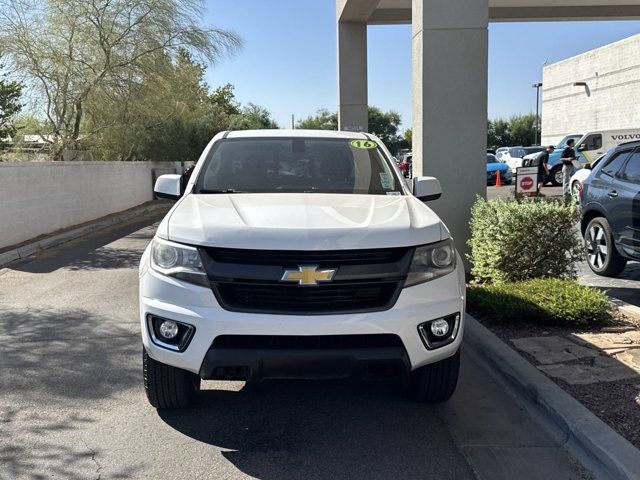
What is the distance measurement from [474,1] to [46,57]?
12.3m

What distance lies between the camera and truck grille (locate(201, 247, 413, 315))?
336 centimetres

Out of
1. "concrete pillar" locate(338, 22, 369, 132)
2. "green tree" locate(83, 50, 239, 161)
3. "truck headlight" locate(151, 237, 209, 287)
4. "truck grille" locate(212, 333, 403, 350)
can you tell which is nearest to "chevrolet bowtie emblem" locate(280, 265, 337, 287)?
"truck grille" locate(212, 333, 403, 350)

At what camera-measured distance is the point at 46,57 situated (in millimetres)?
15562

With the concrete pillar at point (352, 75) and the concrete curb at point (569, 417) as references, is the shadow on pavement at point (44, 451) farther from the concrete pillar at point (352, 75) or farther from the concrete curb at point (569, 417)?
the concrete pillar at point (352, 75)

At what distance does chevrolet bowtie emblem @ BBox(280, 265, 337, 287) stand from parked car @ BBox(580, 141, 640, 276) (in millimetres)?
4917

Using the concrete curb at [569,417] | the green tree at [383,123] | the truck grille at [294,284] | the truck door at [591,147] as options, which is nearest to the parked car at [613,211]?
the concrete curb at [569,417]

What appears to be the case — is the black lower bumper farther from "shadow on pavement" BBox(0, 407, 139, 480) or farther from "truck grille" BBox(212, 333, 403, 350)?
"shadow on pavement" BBox(0, 407, 139, 480)

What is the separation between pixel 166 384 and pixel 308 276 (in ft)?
4.01

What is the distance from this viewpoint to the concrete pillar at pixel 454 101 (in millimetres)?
7434

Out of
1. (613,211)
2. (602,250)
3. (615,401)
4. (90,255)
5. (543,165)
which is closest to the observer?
(615,401)

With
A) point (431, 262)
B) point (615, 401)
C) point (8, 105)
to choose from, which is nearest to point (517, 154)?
point (8, 105)

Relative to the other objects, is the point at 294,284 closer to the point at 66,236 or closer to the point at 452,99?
the point at 452,99

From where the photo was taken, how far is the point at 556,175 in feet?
76.6

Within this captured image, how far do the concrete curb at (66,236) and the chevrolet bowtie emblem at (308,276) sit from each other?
7.97 meters
